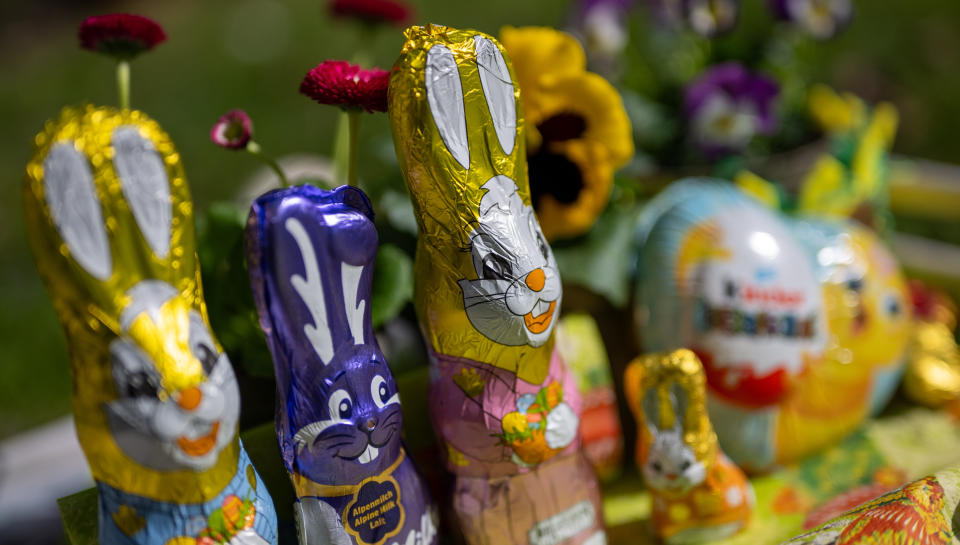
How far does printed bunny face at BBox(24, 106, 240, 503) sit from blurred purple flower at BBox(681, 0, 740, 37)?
0.85 metres

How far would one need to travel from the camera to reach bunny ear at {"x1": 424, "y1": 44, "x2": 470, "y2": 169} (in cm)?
63

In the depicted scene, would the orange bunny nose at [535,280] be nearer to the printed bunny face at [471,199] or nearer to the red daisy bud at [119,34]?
the printed bunny face at [471,199]

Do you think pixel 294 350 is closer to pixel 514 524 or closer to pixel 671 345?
pixel 514 524

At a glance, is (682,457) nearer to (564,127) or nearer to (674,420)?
(674,420)

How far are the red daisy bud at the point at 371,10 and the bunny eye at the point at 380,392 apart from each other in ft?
1.36

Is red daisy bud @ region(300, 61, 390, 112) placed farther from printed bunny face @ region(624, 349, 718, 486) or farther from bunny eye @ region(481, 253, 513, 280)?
printed bunny face @ region(624, 349, 718, 486)

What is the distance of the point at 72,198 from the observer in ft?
1.76

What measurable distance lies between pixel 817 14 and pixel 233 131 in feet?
3.10

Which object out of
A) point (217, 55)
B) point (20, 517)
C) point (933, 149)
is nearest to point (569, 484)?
point (20, 517)

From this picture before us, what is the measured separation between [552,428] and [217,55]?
8.55 ft

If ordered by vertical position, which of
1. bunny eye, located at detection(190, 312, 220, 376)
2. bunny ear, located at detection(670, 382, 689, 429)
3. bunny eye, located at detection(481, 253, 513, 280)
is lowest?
bunny ear, located at detection(670, 382, 689, 429)

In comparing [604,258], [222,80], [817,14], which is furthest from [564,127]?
[222,80]

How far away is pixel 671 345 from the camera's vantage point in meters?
0.93

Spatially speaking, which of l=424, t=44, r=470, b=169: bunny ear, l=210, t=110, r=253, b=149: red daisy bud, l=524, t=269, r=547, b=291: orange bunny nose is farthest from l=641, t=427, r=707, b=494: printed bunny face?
l=210, t=110, r=253, b=149: red daisy bud
